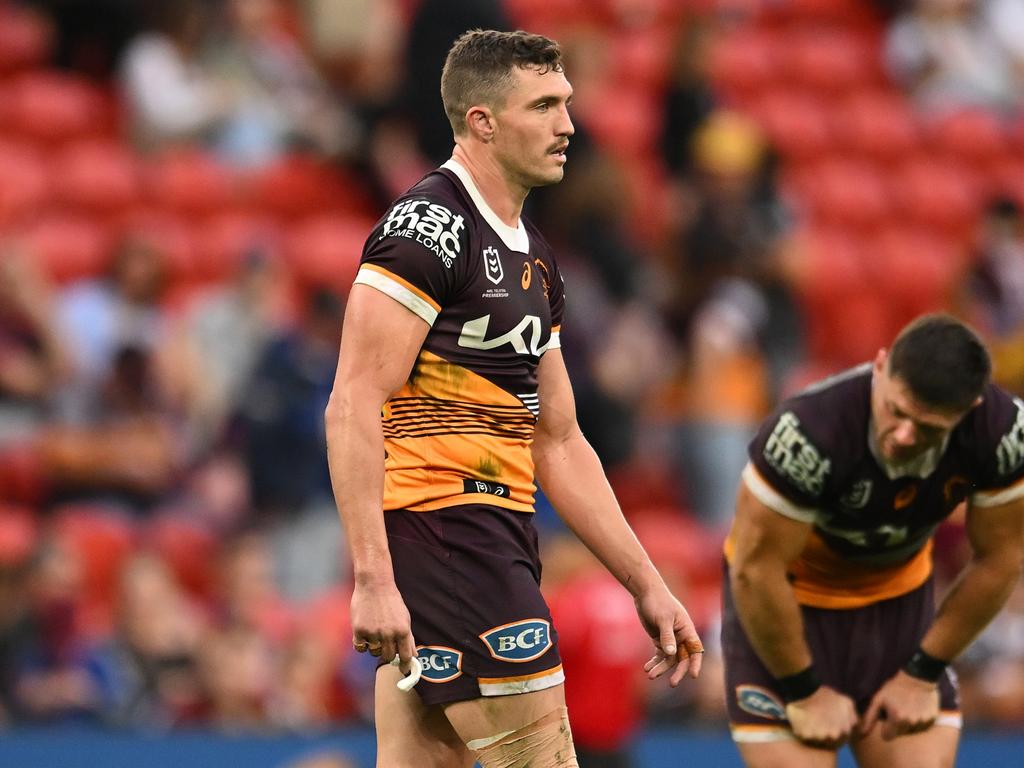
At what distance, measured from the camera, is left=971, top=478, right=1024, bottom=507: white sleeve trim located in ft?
17.9

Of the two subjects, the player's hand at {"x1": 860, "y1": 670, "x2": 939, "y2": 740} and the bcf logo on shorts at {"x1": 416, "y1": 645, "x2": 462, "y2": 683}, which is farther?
the player's hand at {"x1": 860, "y1": 670, "x2": 939, "y2": 740}

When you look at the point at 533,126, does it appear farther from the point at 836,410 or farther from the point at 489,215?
the point at 836,410

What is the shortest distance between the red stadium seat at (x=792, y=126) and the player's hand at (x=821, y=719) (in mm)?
9260

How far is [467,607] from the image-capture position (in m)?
4.52

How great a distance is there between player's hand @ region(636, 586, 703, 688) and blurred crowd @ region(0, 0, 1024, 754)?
353 cm

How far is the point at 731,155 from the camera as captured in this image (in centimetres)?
1208

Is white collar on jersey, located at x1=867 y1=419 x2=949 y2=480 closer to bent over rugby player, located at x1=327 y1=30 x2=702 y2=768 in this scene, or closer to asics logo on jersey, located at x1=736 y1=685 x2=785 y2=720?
asics logo on jersey, located at x1=736 y1=685 x2=785 y2=720

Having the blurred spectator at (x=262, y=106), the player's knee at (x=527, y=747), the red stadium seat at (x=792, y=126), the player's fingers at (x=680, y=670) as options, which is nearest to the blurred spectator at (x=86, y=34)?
the blurred spectator at (x=262, y=106)

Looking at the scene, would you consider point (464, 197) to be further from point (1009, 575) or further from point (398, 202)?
point (1009, 575)

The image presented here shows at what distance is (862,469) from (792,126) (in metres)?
9.61

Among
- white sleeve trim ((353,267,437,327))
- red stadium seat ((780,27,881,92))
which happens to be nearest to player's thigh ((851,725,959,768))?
white sleeve trim ((353,267,437,327))

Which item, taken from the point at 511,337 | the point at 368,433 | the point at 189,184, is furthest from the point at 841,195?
the point at 368,433

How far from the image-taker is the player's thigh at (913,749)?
5.70 metres

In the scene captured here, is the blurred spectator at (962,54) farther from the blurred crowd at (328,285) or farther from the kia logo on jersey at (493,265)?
the kia logo on jersey at (493,265)
